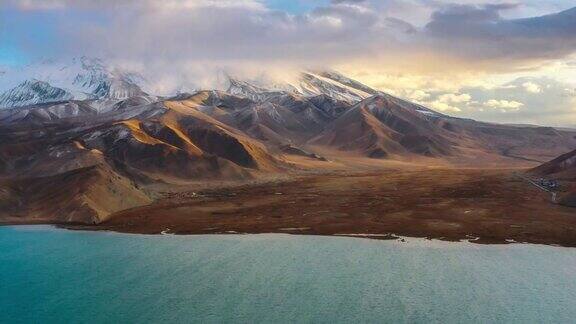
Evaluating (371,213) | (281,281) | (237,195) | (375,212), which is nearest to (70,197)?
(237,195)

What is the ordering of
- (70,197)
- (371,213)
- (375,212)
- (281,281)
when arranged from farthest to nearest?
(70,197) < (375,212) < (371,213) < (281,281)

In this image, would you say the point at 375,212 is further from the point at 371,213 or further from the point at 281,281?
the point at 281,281

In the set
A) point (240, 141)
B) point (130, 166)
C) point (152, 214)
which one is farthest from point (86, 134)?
point (152, 214)

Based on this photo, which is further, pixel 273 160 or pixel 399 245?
pixel 273 160

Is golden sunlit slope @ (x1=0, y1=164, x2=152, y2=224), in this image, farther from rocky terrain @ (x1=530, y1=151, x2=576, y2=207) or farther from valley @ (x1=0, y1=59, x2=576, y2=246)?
rocky terrain @ (x1=530, y1=151, x2=576, y2=207)

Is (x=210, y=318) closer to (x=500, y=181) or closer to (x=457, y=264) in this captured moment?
(x=457, y=264)

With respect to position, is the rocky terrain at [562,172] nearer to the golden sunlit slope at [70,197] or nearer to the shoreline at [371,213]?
the shoreline at [371,213]

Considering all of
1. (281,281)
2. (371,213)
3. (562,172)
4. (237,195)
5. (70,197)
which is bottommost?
(237,195)
